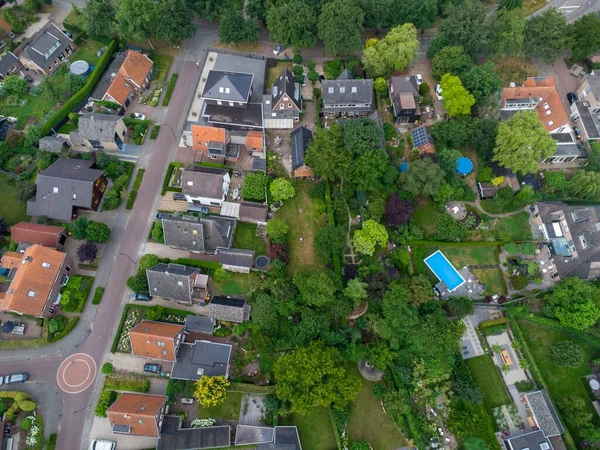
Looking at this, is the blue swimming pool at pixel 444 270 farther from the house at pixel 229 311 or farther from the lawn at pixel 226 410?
the lawn at pixel 226 410

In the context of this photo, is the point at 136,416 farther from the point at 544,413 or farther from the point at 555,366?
the point at 555,366

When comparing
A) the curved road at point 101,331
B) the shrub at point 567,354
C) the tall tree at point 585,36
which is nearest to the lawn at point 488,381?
the shrub at point 567,354

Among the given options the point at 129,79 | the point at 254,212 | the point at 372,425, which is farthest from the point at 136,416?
the point at 129,79

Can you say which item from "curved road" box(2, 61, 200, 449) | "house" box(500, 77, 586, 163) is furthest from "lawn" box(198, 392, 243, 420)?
"house" box(500, 77, 586, 163)

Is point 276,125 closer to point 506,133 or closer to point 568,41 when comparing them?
point 506,133

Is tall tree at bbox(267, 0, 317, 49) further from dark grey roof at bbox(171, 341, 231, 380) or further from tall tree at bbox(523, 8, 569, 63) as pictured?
dark grey roof at bbox(171, 341, 231, 380)

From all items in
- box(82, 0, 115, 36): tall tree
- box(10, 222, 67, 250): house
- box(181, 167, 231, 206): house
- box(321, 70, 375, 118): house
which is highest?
box(82, 0, 115, 36): tall tree
